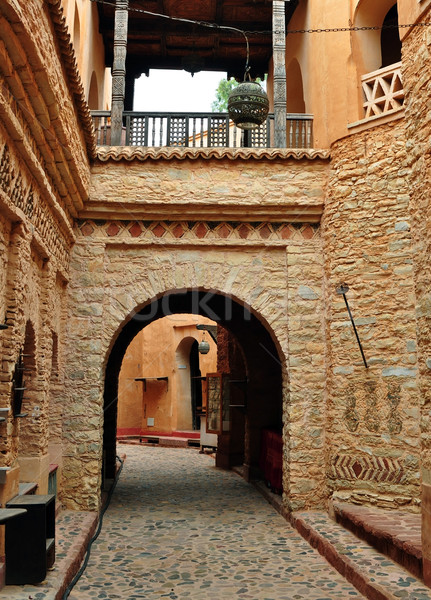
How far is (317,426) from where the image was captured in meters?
7.52

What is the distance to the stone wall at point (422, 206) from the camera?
15.2ft

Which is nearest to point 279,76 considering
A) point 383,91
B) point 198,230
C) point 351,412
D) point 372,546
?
point 383,91

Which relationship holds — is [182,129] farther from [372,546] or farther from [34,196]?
[372,546]

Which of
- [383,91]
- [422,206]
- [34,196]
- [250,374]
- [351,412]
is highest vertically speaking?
[383,91]

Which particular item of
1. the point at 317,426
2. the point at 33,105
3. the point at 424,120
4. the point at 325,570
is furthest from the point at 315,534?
→ the point at 33,105

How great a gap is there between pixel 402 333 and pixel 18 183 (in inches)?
177

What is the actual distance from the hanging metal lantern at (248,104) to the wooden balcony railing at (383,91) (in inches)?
54.0

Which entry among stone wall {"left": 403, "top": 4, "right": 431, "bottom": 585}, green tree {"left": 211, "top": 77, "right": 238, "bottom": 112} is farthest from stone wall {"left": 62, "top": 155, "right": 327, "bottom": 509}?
green tree {"left": 211, "top": 77, "right": 238, "bottom": 112}

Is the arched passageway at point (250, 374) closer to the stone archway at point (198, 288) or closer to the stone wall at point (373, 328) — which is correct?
the stone archway at point (198, 288)

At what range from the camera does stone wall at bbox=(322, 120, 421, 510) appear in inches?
265

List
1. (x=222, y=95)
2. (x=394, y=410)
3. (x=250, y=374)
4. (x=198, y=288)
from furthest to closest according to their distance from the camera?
1. (x=222, y=95)
2. (x=250, y=374)
3. (x=198, y=288)
4. (x=394, y=410)

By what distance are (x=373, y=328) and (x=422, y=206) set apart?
247cm

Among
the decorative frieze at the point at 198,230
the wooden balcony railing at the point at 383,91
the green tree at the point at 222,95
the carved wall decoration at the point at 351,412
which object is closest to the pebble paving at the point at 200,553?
the carved wall decoration at the point at 351,412

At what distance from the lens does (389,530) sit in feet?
18.4
